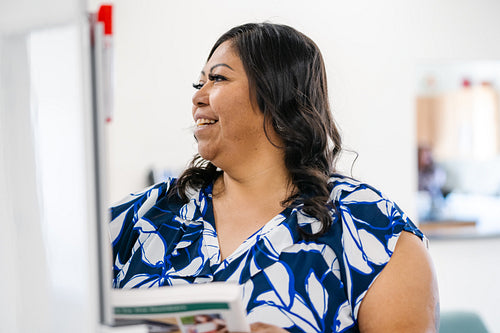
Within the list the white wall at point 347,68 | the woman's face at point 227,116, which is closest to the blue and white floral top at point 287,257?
the woman's face at point 227,116

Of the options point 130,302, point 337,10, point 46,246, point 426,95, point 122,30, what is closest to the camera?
point 46,246

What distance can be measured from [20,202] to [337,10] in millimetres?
3118

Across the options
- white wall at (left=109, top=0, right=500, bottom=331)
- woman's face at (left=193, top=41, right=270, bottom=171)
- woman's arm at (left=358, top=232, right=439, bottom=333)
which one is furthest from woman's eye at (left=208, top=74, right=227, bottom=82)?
white wall at (left=109, top=0, right=500, bottom=331)

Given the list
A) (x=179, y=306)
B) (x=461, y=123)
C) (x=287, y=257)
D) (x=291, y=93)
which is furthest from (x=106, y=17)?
(x=461, y=123)

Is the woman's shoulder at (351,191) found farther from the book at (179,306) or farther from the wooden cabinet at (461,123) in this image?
the wooden cabinet at (461,123)

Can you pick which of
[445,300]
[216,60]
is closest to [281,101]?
[216,60]

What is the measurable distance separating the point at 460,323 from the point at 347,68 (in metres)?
1.88

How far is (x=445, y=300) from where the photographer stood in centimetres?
359

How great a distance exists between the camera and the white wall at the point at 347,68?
323 cm

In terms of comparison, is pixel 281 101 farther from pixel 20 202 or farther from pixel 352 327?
pixel 20 202

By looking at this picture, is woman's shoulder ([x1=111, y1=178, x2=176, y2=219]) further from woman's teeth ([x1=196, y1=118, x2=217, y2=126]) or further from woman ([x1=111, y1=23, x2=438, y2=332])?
woman's teeth ([x1=196, y1=118, x2=217, y2=126])

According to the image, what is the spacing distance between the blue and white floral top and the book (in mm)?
387

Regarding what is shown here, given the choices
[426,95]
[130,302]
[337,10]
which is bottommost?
[130,302]

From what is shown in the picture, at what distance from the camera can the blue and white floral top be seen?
1.12m
